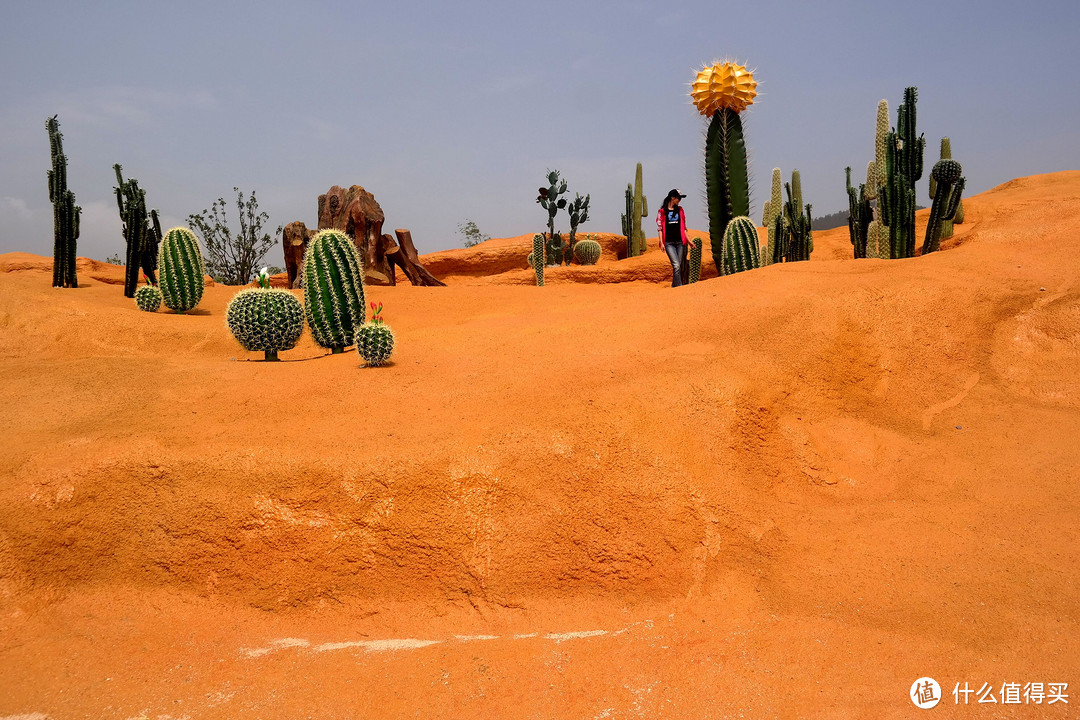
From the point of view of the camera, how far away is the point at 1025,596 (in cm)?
288

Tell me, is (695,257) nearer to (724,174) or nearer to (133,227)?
(724,174)

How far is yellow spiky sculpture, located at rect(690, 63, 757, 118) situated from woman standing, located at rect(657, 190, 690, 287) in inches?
56.7

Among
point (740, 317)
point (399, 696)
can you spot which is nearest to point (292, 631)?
point (399, 696)

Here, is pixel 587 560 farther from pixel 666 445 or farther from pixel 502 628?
pixel 666 445

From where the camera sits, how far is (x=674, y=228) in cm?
895

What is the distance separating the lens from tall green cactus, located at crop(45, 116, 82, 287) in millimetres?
10266

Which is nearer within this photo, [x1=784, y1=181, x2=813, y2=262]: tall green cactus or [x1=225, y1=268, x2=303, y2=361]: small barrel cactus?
[x1=225, y1=268, x2=303, y2=361]: small barrel cactus

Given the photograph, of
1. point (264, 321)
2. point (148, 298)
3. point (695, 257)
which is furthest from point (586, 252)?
point (264, 321)

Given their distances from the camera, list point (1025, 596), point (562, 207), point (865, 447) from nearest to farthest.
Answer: point (1025, 596) < point (865, 447) < point (562, 207)

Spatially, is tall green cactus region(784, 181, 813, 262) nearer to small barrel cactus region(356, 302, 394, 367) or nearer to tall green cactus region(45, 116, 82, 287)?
small barrel cactus region(356, 302, 394, 367)

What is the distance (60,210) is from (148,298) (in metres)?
2.94

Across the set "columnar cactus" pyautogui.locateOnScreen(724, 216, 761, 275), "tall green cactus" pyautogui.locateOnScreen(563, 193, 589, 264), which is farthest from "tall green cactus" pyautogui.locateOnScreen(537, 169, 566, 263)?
"columnar cactus" pyautogui.locateOnScreen(724, 216, 761, 275)

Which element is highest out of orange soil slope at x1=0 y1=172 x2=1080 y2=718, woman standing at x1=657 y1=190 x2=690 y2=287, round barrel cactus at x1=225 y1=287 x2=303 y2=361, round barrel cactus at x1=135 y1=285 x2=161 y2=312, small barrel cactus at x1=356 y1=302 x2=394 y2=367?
woman standing at x1=657 y1=190 x2=690 y2=287

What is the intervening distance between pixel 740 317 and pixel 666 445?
1.74m
